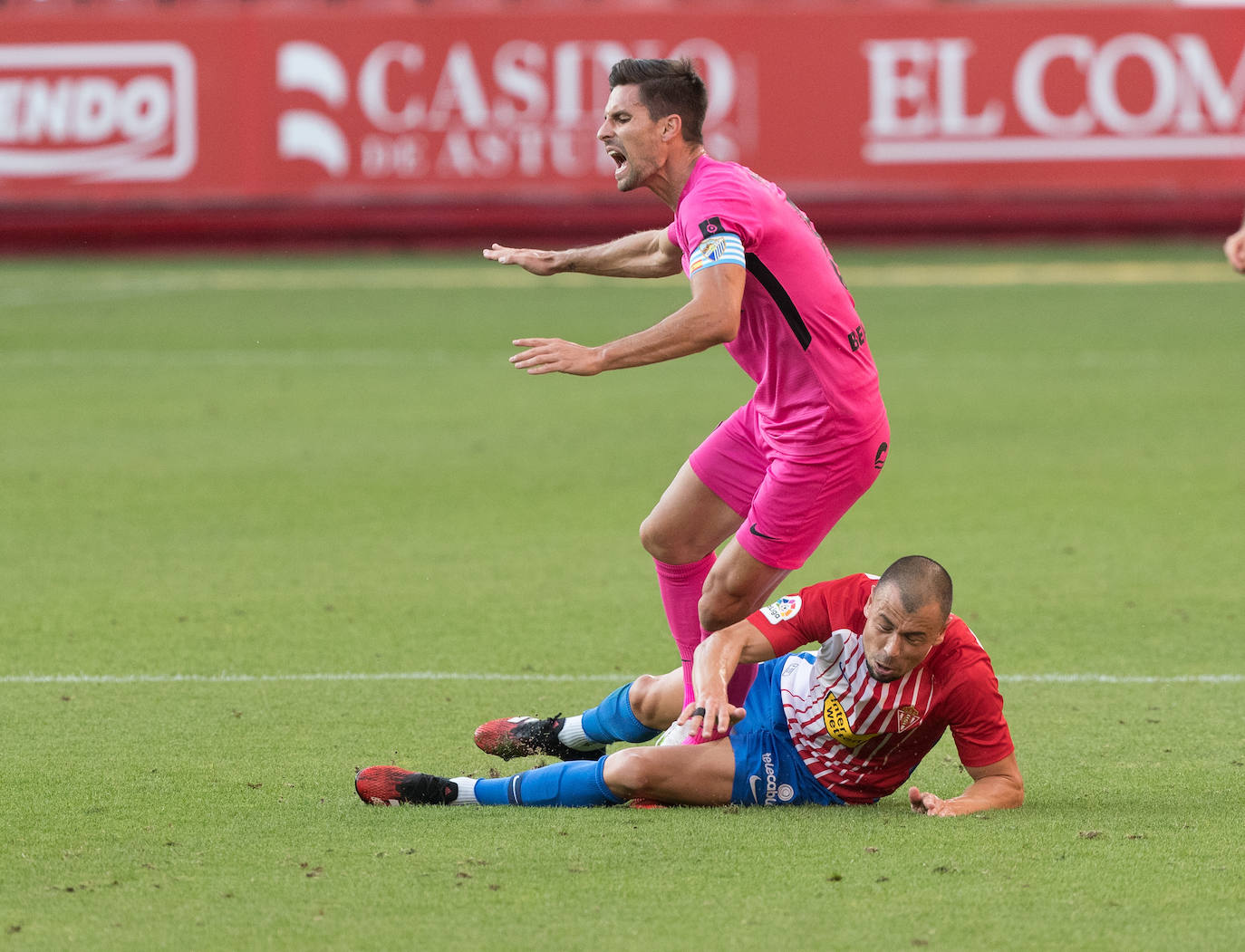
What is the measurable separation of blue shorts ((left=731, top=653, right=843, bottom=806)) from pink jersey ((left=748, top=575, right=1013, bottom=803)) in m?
0.03

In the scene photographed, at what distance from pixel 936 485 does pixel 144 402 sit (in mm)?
6028

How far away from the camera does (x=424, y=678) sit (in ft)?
22.5

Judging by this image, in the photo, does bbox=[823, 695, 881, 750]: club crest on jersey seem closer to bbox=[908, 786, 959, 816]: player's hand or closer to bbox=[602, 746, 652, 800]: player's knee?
bbox=[908, 786, 959, 816]: player's hand

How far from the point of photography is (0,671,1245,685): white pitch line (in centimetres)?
679

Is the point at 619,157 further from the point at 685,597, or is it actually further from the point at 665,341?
the point at 685,597

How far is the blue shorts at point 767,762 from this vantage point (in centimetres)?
514

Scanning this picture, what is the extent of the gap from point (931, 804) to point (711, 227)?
1645mm

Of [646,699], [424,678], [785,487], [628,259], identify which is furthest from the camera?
[424,678]

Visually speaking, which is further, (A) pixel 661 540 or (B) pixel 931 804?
(A) pixel 661 540

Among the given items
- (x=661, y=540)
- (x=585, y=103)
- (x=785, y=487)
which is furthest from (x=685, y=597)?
(x=585, y=103)

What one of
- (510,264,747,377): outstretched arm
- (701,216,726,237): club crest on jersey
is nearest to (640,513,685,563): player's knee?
(510,264,747,377): outstretched arm

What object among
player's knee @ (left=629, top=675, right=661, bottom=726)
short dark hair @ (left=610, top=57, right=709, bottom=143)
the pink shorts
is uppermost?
short dark hair @ (left=610, top=57, right=709, bottom=143)

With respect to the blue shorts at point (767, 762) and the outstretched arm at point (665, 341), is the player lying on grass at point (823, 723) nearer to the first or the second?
the blue shorts at point (767, 762)

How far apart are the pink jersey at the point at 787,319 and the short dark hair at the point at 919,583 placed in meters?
0.76
